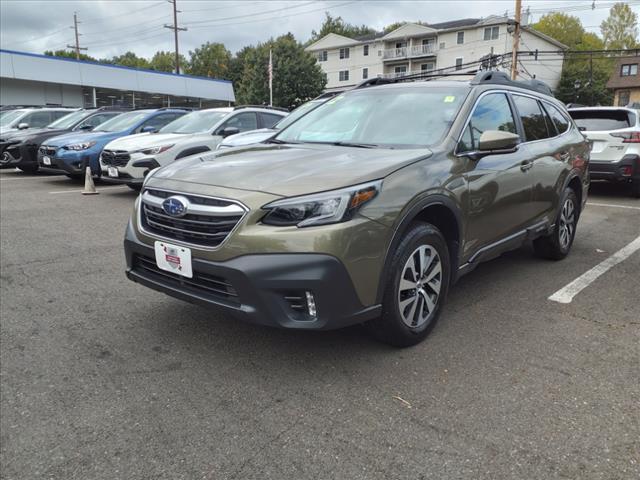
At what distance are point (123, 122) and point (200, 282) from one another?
10013 millimetres

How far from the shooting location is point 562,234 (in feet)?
17.2

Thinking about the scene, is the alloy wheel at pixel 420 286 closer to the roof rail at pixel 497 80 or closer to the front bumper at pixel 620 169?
the roof rail at pixel 497 80

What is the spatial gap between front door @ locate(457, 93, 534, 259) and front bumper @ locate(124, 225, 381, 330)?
4.22 feet

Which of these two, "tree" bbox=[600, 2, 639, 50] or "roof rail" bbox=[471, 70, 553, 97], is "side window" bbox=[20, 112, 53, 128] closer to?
"roof rail" bbox=[471, 70, 553, 97]

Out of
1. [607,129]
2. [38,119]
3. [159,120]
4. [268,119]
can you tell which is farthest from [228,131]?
[38,119]

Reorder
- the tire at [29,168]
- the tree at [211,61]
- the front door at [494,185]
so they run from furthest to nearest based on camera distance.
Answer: the tree at [211,61]
the tire at [29,168]
the front door at [494,185]

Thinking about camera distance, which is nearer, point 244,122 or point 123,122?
point 244,122

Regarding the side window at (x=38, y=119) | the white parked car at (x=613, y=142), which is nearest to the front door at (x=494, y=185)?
the white parked car at (x=613, y=142)

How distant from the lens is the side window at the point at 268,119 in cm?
1058

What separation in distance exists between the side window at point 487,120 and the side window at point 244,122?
6627 mm

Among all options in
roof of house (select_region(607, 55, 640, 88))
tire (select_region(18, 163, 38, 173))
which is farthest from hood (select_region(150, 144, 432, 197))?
roof of house (select_region(607, 55, 640, 88))

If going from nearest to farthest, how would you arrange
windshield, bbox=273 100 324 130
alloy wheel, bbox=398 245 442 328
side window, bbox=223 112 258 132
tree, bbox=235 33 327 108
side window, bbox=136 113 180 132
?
alloy wheel, bbox=398 245 442 328 < windshield, bbox=273 100 324 130 < side window, bbox=223 112 258 132 < side window, bbox=136 113 180 132 < tree, bbox=235 33 327 108

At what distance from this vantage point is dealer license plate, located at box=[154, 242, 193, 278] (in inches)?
112

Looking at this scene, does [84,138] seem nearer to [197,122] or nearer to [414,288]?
[197,122]
